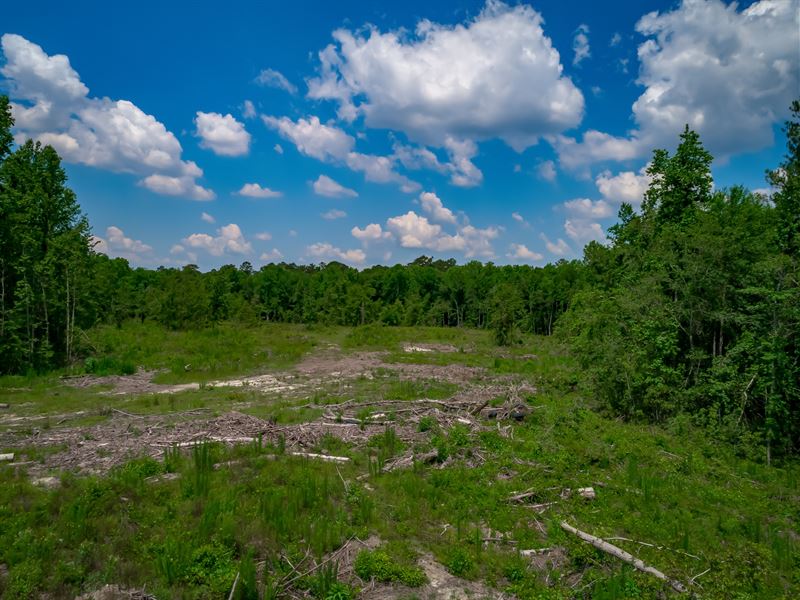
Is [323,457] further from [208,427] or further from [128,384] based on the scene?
[128,384]

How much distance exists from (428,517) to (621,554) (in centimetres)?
323

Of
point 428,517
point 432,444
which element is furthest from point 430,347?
point 428,517

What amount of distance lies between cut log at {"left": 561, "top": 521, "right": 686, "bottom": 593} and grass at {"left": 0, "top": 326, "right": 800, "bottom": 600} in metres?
0.14

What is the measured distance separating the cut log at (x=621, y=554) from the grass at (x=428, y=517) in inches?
5.5

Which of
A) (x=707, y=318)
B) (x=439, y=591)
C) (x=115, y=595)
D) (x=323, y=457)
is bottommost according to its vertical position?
(x=439, y=591)

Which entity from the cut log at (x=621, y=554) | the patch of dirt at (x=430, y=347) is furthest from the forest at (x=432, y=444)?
→ the patch of dirt at (x=430, y=347)

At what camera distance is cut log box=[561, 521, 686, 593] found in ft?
21.0

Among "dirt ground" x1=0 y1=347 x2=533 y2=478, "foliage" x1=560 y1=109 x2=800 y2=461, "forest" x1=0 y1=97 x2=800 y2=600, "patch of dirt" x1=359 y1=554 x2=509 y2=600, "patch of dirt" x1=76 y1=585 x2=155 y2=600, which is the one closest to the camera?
"patch of dirt" x1=76 y1=585 x2=155 y2=600

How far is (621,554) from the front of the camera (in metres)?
6.96

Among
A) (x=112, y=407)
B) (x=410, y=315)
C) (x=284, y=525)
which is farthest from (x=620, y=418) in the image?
(x=410, y=315)

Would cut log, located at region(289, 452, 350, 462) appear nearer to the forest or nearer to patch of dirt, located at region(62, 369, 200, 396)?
the forest

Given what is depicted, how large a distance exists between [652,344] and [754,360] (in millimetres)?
2903

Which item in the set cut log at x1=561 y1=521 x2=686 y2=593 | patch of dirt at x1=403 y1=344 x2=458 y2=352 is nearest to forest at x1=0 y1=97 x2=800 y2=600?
cut log at x1=561 y1=521 x2=686 y2=593

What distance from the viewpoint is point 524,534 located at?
771 centimetres
